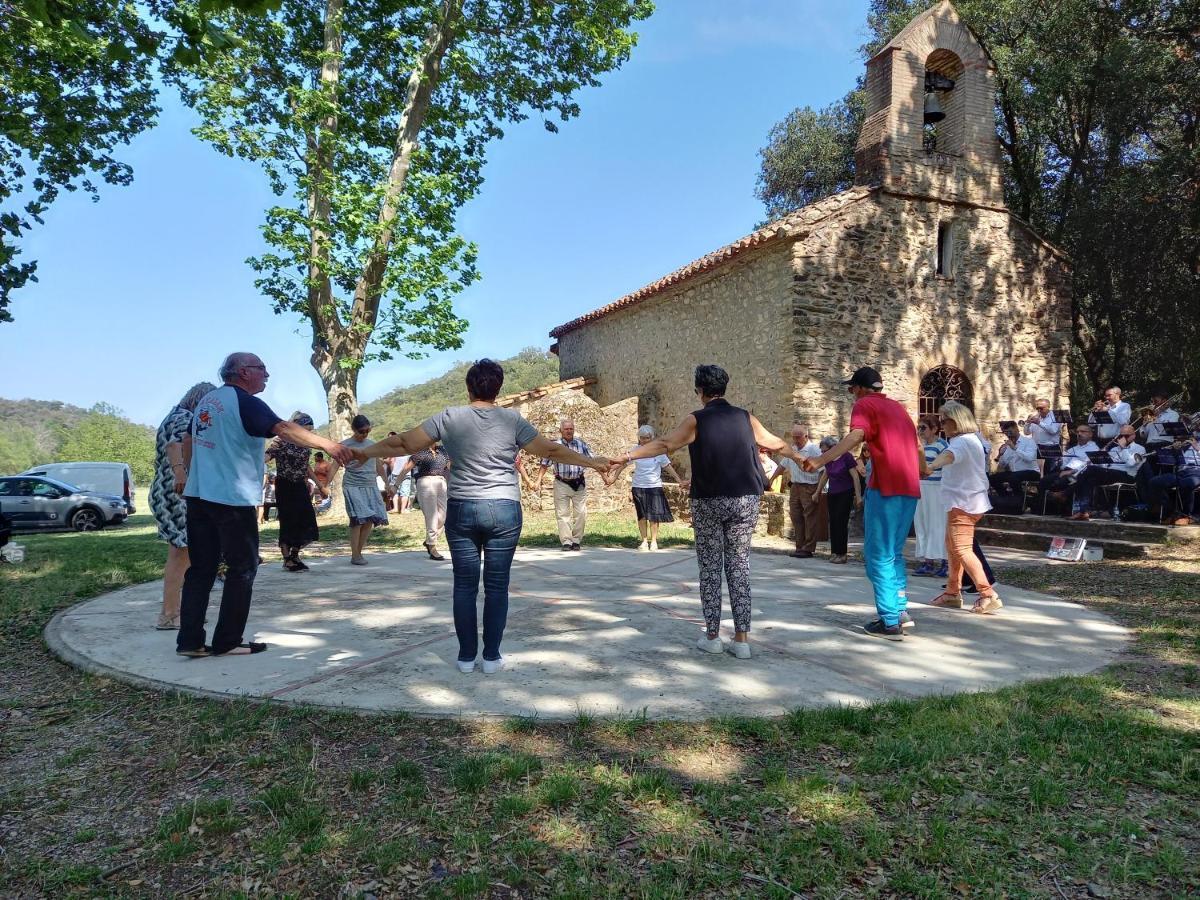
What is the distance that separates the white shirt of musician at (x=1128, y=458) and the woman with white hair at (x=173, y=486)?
458 inches

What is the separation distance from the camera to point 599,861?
8.13ft

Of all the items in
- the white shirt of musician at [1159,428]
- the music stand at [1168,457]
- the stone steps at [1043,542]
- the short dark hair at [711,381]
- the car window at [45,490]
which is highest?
the white shirt of musician at [1159,428]

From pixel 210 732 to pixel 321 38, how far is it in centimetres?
1566

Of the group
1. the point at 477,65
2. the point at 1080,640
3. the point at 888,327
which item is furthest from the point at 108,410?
the point at 1080,640

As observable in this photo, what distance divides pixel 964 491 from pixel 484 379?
13.8ft

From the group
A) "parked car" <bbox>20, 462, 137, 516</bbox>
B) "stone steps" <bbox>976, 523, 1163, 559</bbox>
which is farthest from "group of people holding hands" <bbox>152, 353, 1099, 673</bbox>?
"parked car" <bbox>20, 462, 137, 516</bbox>

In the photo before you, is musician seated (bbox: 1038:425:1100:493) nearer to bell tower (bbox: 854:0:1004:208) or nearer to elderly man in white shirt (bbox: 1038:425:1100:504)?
elderly man in white shirt (bbox: 1038:425:1100:504)

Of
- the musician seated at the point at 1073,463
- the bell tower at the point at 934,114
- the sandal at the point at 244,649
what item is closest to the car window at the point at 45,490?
the sandal at the point at 244,649

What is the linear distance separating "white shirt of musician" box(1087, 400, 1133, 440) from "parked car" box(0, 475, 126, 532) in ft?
72.7

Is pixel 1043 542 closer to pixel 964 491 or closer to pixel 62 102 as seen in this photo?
pixel 964 491

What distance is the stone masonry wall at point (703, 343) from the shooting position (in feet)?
46.5

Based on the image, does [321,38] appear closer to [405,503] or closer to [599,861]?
[405,503]

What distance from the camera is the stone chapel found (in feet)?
45.6

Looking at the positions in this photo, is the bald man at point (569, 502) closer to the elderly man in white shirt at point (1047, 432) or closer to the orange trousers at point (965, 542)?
the orange trousers at point (965, 542)
